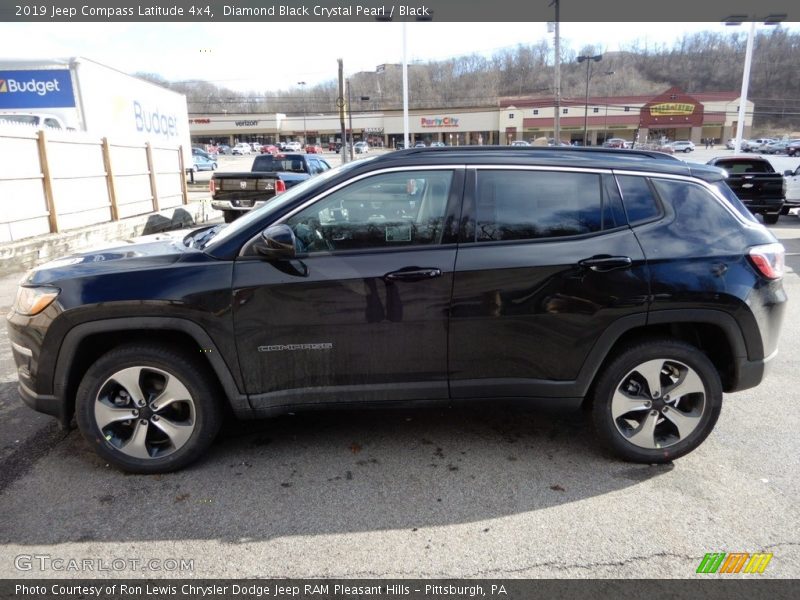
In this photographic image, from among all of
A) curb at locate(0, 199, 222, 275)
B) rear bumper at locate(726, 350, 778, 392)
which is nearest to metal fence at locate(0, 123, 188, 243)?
curb at locate(0, 199, 222, 275)

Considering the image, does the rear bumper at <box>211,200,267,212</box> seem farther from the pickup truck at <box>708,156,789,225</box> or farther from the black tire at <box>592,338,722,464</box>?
the black tire at <box>592,338,722,464</box>

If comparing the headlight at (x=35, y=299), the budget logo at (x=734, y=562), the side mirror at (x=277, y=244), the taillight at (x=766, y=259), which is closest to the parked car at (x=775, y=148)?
the taillight at (x=766, y=259)

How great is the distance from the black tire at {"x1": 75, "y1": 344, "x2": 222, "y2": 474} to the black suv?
0.01 metres

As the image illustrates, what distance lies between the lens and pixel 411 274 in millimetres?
3061

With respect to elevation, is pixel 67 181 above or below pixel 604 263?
above

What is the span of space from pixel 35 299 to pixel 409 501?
2375 mm

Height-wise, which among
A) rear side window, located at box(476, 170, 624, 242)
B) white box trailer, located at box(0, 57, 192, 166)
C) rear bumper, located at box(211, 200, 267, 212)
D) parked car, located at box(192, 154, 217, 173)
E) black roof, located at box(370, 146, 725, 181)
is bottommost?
rear bumper, located at box(211, 200, 267, 212)

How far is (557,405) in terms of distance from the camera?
3299 mm

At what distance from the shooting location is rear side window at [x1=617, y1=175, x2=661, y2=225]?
3.25m

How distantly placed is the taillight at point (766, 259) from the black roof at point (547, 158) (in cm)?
51

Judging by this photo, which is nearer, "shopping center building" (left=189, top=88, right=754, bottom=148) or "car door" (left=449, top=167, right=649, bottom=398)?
Answer: "car door" (left=449, top=167, right=649, bottom=398)

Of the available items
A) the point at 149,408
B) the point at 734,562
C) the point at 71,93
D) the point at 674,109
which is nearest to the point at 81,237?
the point at 71,93

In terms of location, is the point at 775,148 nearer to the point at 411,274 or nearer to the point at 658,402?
the point at 658,402

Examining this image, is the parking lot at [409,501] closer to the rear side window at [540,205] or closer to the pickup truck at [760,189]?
the rear side window at [540,205]
